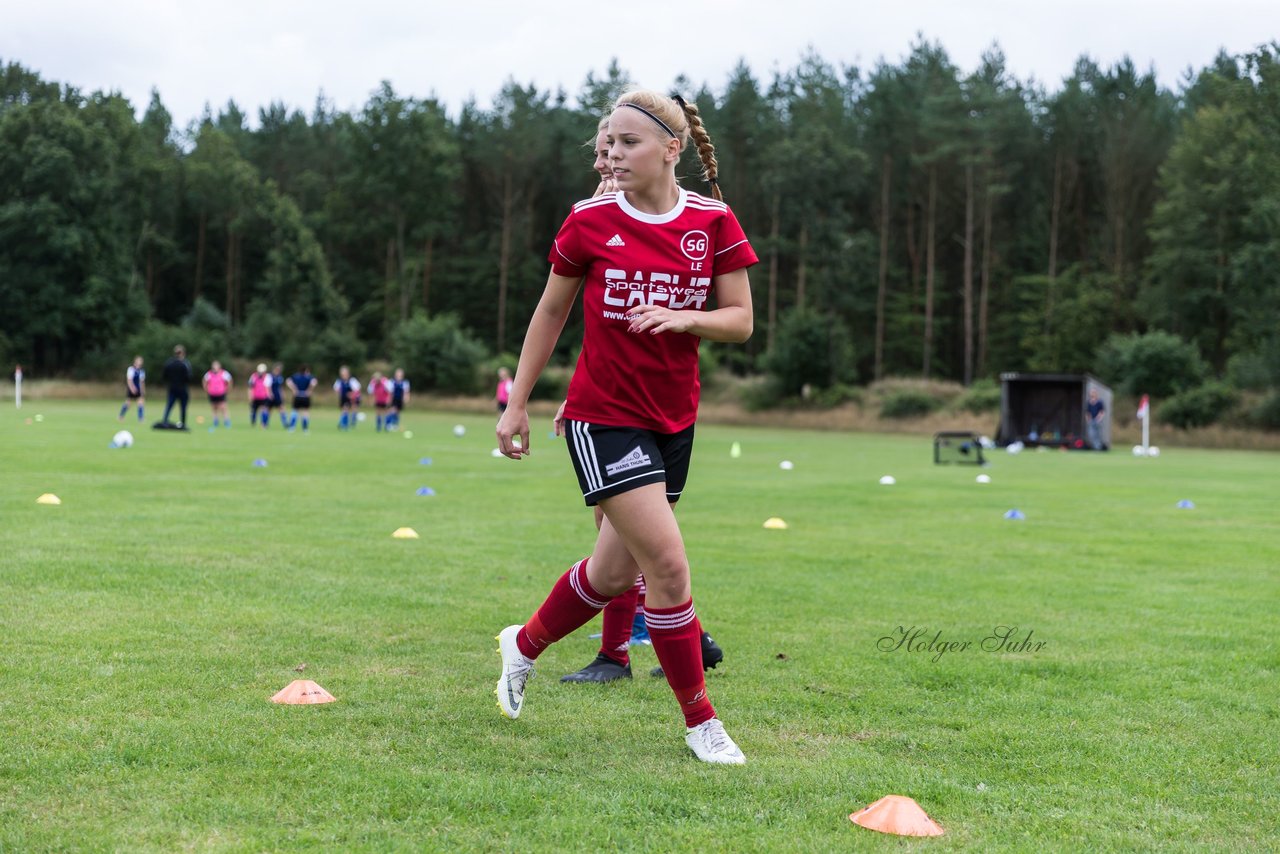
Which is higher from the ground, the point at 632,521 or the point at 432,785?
the point at 632,521

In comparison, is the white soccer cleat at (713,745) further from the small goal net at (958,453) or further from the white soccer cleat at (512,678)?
the small goal net at (958,453)

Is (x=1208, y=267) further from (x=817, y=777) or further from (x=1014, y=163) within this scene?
(x=817, y=777)

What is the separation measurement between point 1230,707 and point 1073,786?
5.42ft

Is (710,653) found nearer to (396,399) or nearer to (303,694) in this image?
(303,694)

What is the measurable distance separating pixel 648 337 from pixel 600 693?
1.76 m

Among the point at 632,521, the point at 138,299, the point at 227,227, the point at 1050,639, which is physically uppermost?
the point at 227,227

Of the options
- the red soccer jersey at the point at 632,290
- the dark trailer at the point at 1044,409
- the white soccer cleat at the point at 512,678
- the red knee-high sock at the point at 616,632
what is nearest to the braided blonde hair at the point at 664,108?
the red soccer jersey at the point at 632,290

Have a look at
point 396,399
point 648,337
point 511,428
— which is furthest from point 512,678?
point 396,399

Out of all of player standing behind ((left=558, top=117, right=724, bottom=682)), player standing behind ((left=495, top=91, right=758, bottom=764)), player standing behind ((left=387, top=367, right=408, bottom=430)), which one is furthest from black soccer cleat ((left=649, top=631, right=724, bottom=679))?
player standing behind ((left=387, top=367, right=408, bottom=430))

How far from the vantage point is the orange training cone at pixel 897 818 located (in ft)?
11.8

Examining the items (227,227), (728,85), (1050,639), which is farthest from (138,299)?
(1050,639)

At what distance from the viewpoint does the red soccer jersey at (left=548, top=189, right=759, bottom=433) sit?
14.8 ft

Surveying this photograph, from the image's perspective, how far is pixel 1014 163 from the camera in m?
70.4

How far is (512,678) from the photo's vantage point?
495 centimetres
